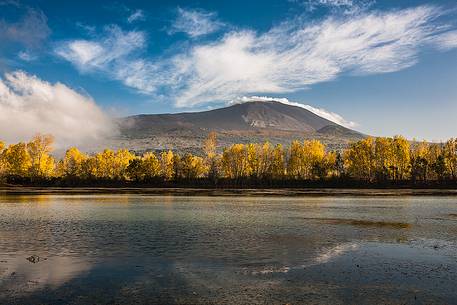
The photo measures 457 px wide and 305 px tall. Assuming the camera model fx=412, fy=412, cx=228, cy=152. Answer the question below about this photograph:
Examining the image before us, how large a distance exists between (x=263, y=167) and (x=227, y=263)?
126276 millimetres

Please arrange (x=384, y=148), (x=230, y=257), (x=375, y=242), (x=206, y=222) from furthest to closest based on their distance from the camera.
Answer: (x=384, y=148) → (x=206, y=222) → (x=375, y=242) → (x=230, y=257)

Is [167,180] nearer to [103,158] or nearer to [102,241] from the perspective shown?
[103,158]

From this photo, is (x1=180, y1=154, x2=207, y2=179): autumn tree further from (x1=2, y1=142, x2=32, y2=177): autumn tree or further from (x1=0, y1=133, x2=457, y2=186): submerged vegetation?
(x1=2, y1=142, x2=32, y2=177): autumn tree

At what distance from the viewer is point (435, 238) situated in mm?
28906

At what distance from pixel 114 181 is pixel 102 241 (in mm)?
117979

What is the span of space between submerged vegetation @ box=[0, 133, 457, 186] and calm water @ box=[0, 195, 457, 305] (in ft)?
317

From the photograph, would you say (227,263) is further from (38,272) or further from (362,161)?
(362,161)

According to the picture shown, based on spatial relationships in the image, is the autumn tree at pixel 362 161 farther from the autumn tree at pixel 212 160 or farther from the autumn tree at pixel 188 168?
the autumn tree at pixel 188 168

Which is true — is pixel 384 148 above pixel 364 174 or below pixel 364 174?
above

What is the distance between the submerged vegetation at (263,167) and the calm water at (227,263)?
9656 cm

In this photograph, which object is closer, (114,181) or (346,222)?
(346,222)

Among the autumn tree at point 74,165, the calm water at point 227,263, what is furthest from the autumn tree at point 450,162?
the autumn tree at point 74,165

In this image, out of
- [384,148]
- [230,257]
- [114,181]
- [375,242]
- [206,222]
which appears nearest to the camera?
[230,257]

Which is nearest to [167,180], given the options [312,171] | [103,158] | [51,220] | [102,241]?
[103,158]
